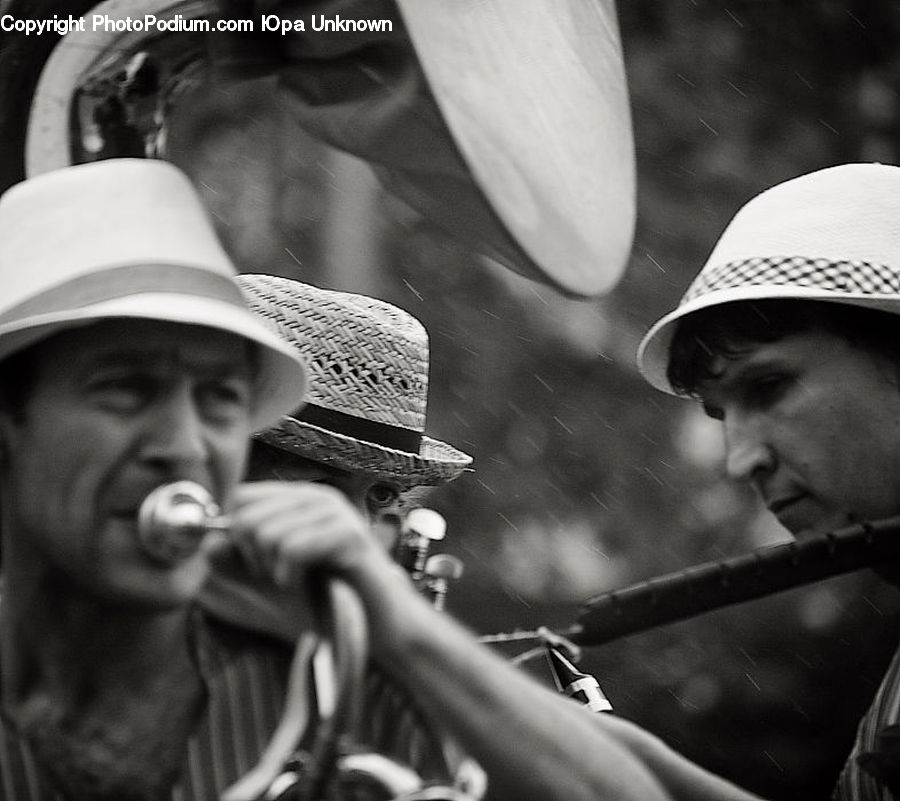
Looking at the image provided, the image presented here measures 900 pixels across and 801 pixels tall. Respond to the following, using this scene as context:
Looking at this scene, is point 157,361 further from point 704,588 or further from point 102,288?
point 704,588

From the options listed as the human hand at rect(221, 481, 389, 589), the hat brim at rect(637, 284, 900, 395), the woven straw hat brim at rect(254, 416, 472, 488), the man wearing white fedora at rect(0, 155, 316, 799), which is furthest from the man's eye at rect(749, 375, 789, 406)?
the human hand at rect(221, 481, 389, 589)

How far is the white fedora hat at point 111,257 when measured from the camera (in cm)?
235

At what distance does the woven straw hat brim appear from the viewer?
11.1 ft

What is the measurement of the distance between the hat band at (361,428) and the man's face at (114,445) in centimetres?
97

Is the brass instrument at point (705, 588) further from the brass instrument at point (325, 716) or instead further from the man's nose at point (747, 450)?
the brass instrument at point (325, 716)

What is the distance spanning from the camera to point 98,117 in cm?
318

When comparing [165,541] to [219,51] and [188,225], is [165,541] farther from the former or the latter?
[219,51]

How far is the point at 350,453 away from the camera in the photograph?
3441mm

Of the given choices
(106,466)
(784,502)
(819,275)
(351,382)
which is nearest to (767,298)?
(819,275)

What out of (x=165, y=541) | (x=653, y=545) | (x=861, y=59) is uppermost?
(x=165, y=541)

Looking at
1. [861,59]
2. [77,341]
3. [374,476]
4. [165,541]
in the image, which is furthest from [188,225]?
[861,59]

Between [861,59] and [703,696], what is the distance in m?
2.87

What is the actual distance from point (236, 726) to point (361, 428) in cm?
120

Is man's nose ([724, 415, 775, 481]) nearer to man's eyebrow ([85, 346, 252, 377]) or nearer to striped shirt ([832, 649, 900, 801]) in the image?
striped shirt ([832, 649, 900, 801])
